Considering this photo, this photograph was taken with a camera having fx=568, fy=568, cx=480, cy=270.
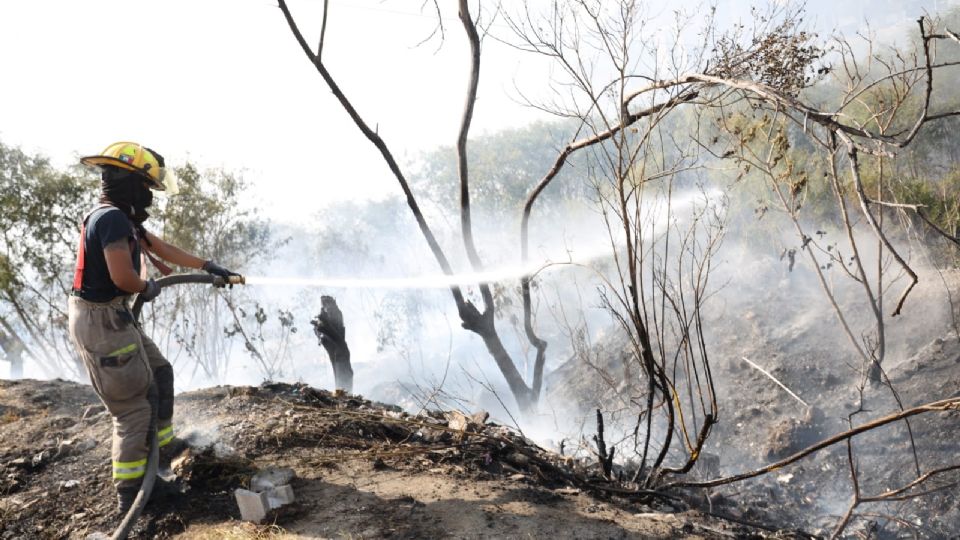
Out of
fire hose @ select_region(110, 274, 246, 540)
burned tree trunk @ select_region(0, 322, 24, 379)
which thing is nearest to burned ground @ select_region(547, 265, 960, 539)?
fire hose @ select_region(110, 274, 246, 540)

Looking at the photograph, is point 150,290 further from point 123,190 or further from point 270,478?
point 270,478

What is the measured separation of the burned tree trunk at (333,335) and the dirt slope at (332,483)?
87.4 inches

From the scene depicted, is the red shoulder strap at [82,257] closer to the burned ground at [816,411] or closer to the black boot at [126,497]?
the black boot at [126,497]

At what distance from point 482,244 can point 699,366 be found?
2006 cm

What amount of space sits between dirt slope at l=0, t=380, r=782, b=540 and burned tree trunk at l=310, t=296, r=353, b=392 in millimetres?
2221

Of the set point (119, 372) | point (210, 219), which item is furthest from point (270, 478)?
point (210, 219)

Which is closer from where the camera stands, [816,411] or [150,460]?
[150,460]

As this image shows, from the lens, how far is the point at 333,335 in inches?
277

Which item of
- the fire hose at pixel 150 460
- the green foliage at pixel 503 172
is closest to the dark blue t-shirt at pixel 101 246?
the fire hose at pixel 150 460

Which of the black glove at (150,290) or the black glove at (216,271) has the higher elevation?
the black glove at (216,271)

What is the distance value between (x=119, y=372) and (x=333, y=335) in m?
3.85

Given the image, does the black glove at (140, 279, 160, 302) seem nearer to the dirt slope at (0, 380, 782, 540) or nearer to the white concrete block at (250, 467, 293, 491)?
the dirt slope at (0, 380, 782, 540)

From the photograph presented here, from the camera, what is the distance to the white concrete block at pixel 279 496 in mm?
3093

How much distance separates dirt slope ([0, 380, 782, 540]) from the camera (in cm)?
297
